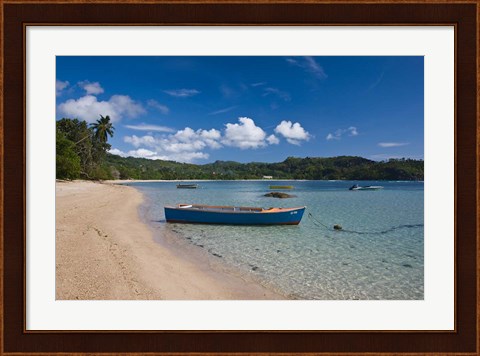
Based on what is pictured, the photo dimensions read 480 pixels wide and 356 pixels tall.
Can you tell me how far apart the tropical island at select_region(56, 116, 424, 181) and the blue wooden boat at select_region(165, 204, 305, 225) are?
4.56 m

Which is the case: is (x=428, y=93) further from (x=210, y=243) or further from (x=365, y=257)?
(x=210, y=243)

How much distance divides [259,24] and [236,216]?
7.60 meters

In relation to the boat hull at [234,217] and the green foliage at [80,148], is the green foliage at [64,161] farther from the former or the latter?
the boat hull at [234,217]

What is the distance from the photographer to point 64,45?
7.82 ft

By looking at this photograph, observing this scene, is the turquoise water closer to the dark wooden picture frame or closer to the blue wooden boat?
the blue wooden boat

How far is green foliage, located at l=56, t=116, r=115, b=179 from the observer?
767 inches

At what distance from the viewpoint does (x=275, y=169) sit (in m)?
56.2

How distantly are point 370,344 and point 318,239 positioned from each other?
245 inches

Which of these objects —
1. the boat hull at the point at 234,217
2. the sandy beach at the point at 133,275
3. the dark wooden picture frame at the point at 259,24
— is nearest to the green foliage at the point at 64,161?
the boat hull at the point at 234,217

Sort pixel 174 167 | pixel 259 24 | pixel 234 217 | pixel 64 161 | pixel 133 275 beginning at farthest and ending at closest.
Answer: pixel 174 167
pixel 64 161
pixel 234 217
pixel 133 275
pixel 259 24

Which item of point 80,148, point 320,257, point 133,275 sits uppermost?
point 80,148

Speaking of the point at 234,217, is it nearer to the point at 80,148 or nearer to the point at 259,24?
the point at 259,24

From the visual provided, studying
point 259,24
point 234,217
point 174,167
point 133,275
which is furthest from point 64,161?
point 174,167

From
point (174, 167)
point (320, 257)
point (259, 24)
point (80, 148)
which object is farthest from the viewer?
point (174, 167)
